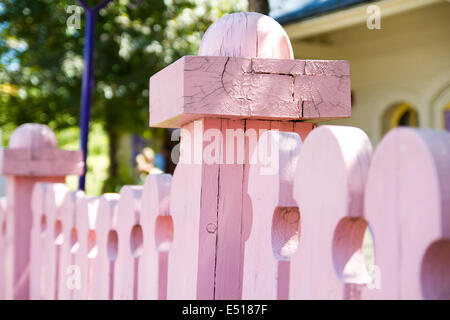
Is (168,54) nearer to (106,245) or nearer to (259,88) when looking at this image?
(106,245)

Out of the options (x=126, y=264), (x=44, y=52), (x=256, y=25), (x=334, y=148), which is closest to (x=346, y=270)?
(x=334, y=148)

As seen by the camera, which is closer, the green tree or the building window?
the building window

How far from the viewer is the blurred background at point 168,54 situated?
706 centimetres

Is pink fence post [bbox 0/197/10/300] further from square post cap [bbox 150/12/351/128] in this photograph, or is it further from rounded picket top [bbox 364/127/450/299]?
rounded picket top [bbox 364/127/450/299]

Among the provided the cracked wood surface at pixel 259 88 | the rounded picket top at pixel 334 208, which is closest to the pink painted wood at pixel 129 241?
the cracked wood surface at pixel 259 88

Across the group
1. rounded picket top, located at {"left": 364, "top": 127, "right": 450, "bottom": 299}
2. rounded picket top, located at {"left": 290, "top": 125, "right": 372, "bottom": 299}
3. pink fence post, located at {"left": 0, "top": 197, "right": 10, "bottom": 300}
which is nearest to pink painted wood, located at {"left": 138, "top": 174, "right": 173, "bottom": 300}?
rounded picket top, located at {"left": 290, "top": 125, "right": 372, "bottom": 299}

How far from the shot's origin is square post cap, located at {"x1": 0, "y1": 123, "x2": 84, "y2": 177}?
296cm

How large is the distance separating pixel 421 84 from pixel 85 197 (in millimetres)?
6072

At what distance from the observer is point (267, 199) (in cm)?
127

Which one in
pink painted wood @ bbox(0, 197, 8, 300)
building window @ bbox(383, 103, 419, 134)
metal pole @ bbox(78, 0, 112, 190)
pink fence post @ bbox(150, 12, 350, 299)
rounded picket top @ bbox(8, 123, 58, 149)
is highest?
building window @ bbox(383, 103, 419, 134)

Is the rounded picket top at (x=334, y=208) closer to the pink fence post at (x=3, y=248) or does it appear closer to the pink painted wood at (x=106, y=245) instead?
the pink painted wood at (x=106, y=245)

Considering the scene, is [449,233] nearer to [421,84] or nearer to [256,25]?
[256,25]

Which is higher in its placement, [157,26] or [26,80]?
[157,26]

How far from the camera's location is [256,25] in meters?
1.49
